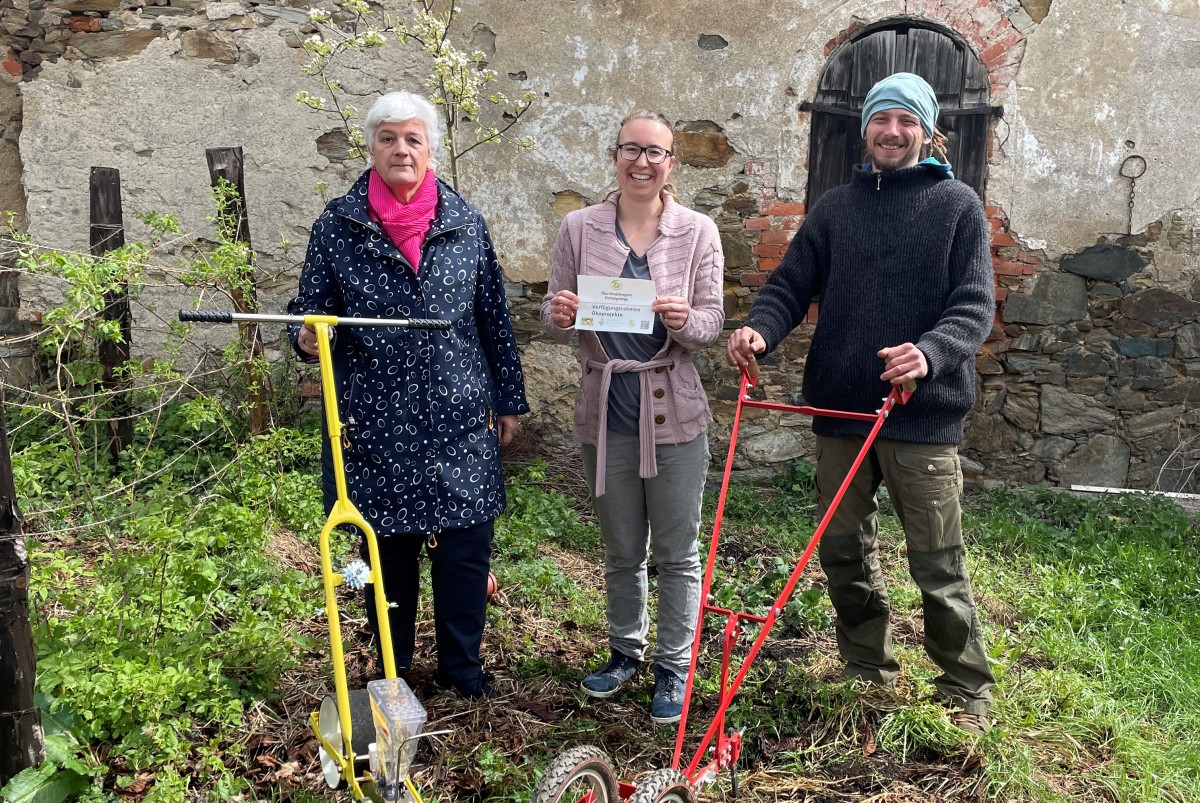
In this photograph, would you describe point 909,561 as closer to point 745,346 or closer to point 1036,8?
point 745,346

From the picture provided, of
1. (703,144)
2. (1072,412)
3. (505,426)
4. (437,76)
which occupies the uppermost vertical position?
(437,76)

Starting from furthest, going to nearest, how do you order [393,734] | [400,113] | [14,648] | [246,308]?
[246,308]
[400,113]
[14,648]
[393,734]

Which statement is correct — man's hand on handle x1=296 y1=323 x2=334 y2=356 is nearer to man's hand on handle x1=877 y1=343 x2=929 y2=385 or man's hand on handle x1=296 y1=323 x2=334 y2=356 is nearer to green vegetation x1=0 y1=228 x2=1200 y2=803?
green vegetation x1=0 y1=228 x2=1200 y2=803

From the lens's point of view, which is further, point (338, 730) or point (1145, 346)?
point (1145, 346)

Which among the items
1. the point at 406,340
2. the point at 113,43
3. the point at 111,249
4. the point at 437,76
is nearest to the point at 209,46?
the point at 113,43

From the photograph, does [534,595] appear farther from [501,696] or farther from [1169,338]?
[1169,338]

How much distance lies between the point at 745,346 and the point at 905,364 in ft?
1.73

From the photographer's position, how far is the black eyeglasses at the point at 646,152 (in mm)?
3100

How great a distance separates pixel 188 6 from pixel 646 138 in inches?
159

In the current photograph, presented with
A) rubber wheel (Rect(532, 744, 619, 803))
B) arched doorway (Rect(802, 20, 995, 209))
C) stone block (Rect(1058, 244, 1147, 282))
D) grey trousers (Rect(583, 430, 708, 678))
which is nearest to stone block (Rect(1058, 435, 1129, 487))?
stone block (Rect(1058, 244, 1147, 282))

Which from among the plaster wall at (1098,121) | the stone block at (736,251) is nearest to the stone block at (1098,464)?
the plaster wall at (1098,121)

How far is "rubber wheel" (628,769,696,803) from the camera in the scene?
7.92ft

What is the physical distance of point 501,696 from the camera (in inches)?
136

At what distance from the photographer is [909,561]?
3.34m
